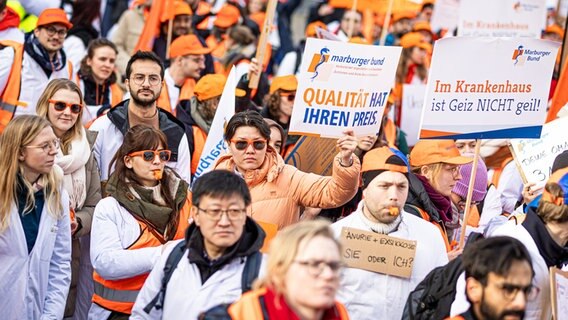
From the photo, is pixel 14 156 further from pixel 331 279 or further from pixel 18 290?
pixel 331 279

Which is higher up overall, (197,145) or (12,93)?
(12,93)

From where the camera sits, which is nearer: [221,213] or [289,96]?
[221,213]

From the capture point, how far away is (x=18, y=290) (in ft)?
22.7

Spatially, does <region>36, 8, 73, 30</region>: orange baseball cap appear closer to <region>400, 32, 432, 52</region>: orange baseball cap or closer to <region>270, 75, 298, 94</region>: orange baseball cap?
<region>270, 75, 298, 94</region>: orange baseball cap

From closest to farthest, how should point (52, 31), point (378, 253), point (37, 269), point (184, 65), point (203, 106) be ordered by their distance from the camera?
point (378, 253)
point (37, 269)
point (203, 106)
point (52, 31)
point (184, 65)

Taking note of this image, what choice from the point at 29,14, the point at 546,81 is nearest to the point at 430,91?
the point at 546,81

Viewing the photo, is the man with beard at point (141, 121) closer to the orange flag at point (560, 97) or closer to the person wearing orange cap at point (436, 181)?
the person wearing orange cap at point (436, 181)

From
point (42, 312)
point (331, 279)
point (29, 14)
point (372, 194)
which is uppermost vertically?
point (29, 14)

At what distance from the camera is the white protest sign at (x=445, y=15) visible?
16.8m

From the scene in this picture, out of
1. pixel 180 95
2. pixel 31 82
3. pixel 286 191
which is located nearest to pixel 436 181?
pixel 286 191

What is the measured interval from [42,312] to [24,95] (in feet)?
11.4

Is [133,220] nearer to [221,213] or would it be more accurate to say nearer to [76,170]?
[76,170]

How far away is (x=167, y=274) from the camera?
19.8 ft

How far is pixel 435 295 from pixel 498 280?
90 centimetres
